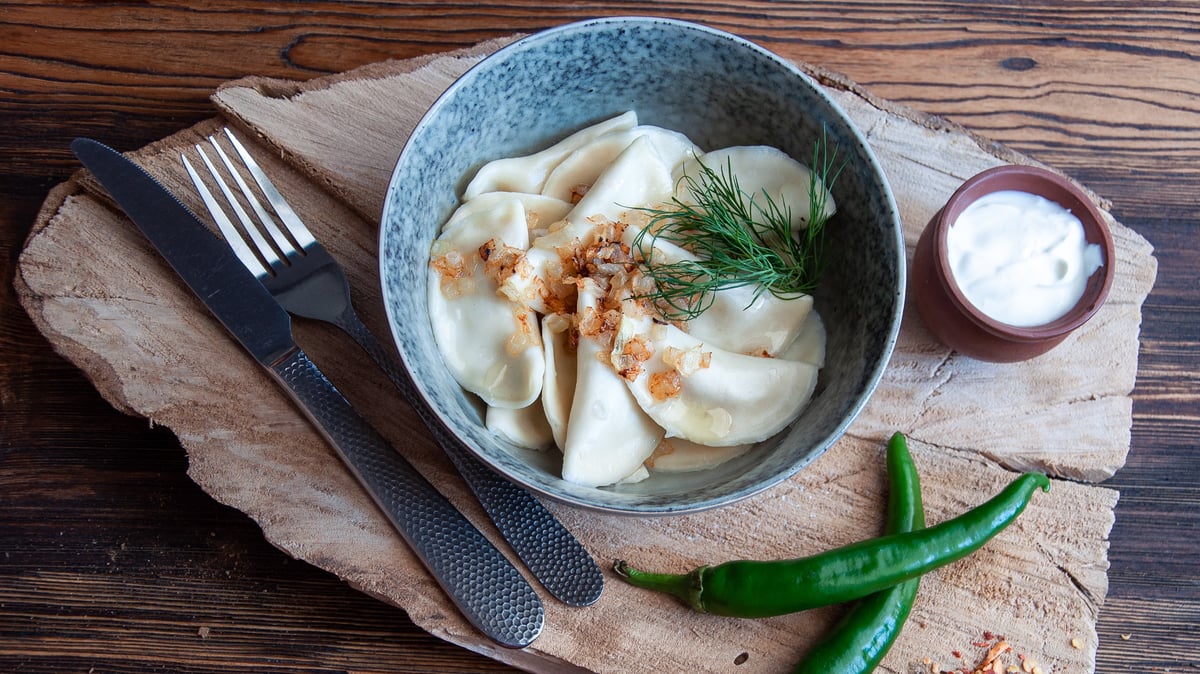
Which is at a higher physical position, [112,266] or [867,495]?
[112,266]

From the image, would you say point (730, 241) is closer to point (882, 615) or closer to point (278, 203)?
point (882, 615)

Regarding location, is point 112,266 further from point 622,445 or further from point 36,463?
point 622,445

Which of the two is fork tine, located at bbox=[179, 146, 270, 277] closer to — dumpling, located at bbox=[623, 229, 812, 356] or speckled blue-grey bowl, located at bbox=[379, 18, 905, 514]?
speckled blue-grey bowl, located at bbox=[379, 18, 905, 514]

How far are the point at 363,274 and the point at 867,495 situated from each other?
70.4 inches

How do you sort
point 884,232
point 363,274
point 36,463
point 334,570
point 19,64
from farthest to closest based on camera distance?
point 19,64 < point 36,463 < point 363,274 < point 334,570 < point 884,232

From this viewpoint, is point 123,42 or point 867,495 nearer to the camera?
point 867,495

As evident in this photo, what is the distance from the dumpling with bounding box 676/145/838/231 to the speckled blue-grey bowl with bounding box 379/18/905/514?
0.06 m

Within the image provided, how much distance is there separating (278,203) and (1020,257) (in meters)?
2.35

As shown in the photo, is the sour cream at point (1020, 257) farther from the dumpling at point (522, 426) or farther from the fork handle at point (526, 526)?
the fork handle at point (526, 526)

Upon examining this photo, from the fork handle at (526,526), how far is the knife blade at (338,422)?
7 centimetres

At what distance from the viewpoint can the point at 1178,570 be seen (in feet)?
10.7

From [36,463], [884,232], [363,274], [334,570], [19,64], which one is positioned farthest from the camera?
[19,64]

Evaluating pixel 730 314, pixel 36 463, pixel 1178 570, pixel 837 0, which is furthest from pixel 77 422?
pixel 1178 570

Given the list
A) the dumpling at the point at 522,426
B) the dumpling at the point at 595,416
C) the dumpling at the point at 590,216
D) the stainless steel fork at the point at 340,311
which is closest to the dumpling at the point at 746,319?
the dumpling at the point at 590,216
